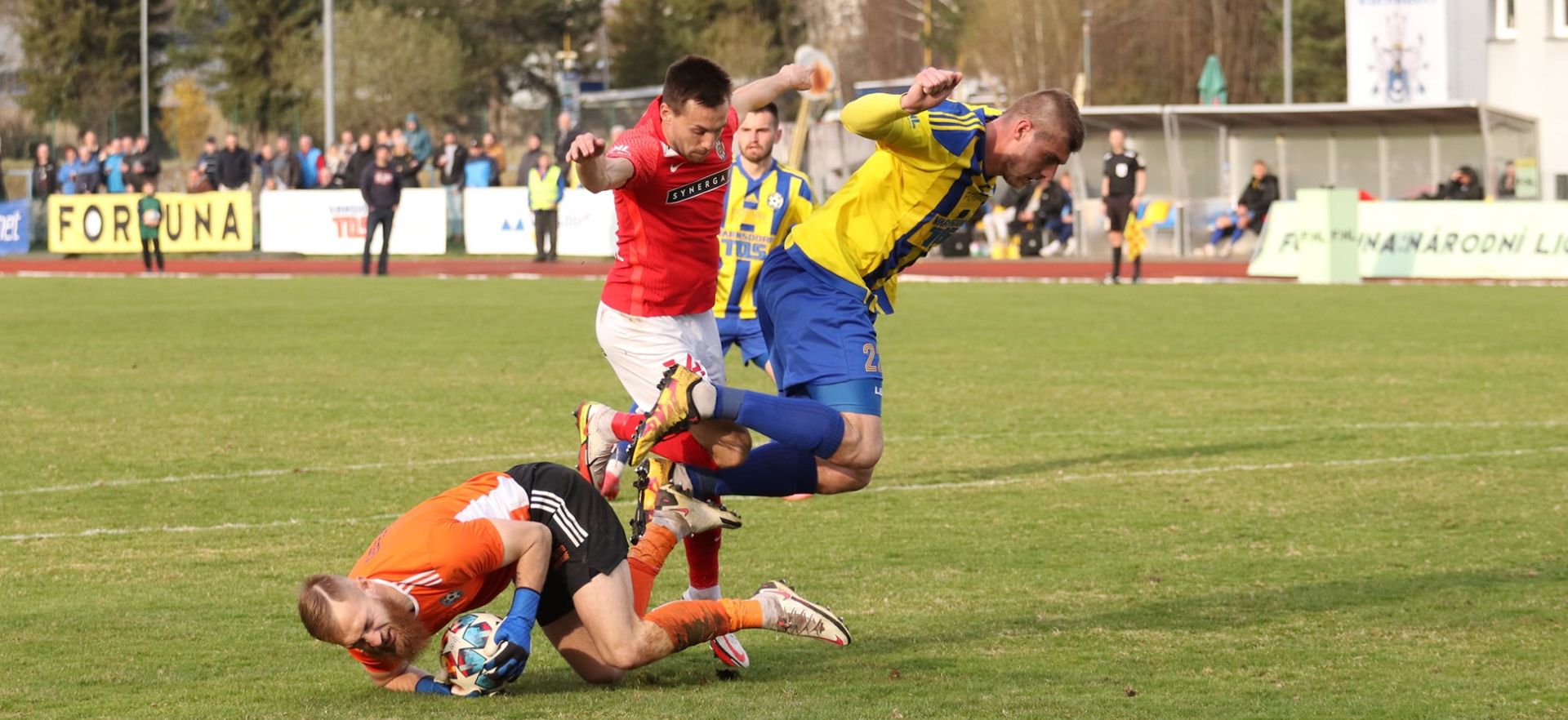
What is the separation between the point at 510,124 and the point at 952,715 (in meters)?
59.4

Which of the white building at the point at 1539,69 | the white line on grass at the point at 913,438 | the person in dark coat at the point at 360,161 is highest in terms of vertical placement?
the white building at the point at 1539,69

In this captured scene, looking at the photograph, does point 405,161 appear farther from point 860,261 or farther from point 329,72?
point 860,261

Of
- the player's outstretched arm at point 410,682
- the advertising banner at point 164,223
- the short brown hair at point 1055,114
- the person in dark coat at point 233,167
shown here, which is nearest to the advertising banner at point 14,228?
the advertising banner at point 164,223

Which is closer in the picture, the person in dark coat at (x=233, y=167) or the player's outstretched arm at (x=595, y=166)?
the player's outstretched arm at (x=595, y=166)

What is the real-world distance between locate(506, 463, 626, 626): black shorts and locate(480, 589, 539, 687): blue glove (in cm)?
20

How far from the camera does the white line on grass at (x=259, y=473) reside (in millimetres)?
9984

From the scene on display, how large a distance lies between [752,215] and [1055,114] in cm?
422

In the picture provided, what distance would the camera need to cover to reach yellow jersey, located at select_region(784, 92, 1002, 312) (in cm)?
678

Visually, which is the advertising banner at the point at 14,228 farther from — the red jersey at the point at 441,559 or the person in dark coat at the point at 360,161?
the red jersey at the point at 441,559

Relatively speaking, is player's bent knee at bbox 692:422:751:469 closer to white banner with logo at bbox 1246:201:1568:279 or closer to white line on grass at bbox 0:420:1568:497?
white line on grass at bbox 0:420:1568:497

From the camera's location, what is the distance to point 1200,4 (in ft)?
250

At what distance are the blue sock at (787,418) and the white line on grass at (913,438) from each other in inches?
182

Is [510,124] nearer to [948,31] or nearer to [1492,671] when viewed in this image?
[948,31]

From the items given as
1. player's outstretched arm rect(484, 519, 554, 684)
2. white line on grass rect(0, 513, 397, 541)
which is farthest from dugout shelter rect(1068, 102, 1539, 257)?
player's outstretched arm rect(484, 519, 554, 684)
